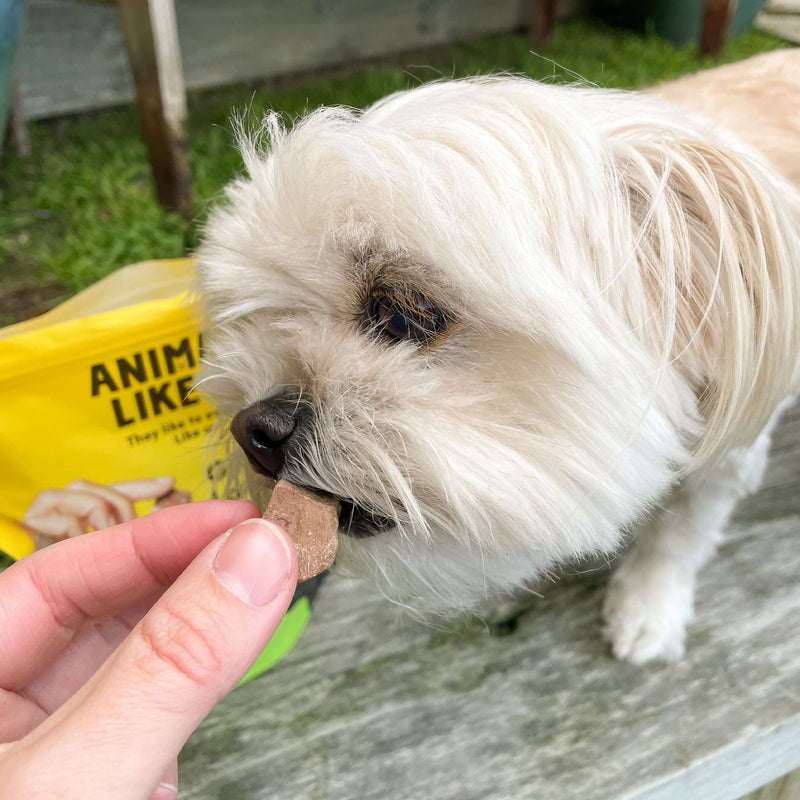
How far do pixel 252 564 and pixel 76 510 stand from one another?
0.67 meters

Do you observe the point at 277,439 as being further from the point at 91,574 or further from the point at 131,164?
the point at 131,164

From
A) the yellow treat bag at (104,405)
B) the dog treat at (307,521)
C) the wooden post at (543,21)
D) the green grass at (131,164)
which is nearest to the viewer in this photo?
the dog treat at (307,521)

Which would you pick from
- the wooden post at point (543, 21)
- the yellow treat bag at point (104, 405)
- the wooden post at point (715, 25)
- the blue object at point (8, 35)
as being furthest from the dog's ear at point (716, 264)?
the wooden post at point (543, 21)

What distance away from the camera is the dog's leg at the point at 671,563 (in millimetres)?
1040

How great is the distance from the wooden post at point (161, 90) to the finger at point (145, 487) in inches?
55.7

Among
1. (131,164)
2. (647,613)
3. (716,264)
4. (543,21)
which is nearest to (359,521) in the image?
(716,264)

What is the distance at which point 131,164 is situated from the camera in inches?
109

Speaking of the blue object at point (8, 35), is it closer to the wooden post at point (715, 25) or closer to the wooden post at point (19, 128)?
the wooden post at point (19, 128)

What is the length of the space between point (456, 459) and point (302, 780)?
1.78 ft

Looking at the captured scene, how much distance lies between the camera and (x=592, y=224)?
2.22 feet

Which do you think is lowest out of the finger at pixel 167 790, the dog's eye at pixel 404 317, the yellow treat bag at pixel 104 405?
the finger at pixel 167 790

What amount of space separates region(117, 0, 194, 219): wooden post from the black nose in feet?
5.55

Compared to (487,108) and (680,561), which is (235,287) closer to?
(487,108)

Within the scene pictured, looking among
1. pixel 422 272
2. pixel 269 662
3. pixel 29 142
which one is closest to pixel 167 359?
pixel 269 662
